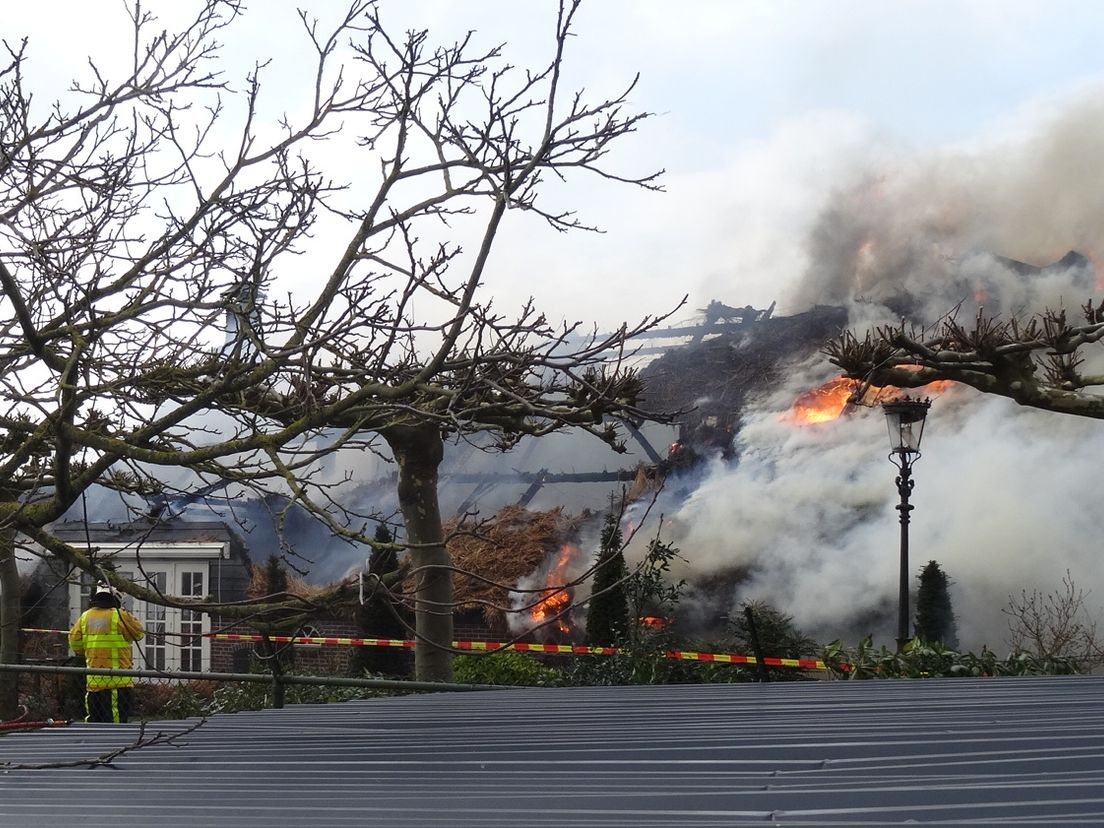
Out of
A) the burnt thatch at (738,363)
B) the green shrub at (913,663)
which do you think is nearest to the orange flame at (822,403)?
the burnt thatch at (738,363)

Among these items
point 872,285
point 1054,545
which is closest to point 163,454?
point 1054,545

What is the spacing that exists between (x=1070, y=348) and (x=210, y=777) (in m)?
8.37

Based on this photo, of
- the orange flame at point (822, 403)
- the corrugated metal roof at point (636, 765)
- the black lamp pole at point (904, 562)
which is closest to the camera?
the corrugated metal roof at point (636, 765)

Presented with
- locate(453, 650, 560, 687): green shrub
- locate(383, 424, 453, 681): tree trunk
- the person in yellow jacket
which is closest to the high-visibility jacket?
the person in yellow jacket

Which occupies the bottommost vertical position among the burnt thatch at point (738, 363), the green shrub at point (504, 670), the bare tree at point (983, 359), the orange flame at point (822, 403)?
the green shrub at point (504, 670)

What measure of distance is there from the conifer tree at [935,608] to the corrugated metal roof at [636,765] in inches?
373

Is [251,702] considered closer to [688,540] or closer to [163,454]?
[688,540]

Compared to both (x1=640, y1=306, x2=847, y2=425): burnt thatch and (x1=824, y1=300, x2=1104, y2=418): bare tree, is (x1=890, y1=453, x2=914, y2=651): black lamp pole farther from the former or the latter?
(x1=640, y1=306, x2=847, y2=425): burnt thatch

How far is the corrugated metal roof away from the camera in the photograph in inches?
59.8

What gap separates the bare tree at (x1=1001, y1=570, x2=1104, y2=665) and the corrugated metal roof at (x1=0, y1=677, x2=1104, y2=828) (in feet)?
30.4

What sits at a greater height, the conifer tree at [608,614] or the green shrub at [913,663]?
the conifer tree at [608,614]

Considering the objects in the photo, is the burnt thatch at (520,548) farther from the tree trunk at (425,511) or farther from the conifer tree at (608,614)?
the tree trunk at (425,511)

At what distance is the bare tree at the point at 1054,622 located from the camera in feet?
40.6

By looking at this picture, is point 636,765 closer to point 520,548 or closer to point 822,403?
point 822,403
